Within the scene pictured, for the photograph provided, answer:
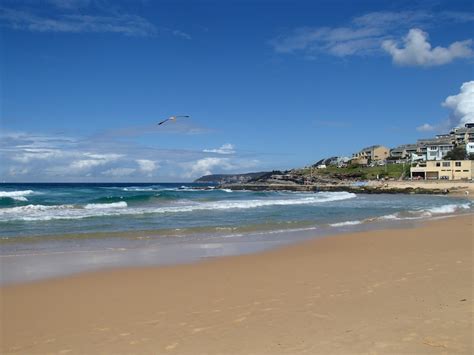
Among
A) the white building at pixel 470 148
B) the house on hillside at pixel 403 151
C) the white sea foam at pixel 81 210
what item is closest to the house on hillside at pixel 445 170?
the white building at pixel 470 148

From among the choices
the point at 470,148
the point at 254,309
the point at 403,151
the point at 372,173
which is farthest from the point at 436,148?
the point at 254,309

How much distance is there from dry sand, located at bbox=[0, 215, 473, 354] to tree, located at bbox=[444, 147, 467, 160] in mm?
88911

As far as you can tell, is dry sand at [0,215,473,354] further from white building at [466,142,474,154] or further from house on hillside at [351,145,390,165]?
house on hillside at [351,145,390,165]

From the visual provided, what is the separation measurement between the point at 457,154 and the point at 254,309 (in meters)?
95.7

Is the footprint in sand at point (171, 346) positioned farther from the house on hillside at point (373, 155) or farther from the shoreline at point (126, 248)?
the house on hillside at point (373, 155)

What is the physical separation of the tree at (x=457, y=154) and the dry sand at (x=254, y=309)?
8891 centimetres

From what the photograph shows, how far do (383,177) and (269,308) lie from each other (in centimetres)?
8536

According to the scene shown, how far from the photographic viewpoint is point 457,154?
89312mm

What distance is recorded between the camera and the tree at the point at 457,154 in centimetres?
8816

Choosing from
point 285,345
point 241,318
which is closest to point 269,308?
point 241,318

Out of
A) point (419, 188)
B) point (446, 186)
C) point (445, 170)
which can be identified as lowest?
point (419, 188)

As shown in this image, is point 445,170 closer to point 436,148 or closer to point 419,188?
point 419,188

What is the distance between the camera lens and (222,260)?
9969mm

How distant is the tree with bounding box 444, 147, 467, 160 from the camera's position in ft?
289
